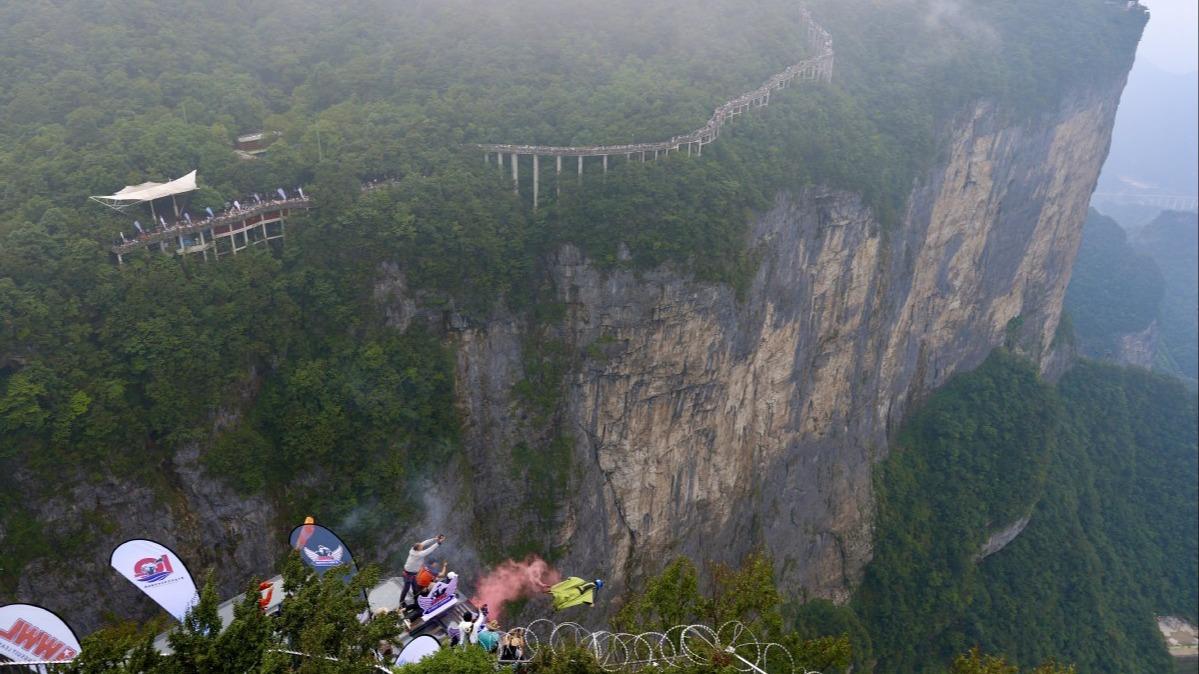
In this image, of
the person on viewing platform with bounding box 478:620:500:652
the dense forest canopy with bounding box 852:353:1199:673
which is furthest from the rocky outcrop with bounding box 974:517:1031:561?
the person on viewing platform with bounding box 478:620:500:652

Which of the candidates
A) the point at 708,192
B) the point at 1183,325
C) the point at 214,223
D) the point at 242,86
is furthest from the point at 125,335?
the point at 1183,325

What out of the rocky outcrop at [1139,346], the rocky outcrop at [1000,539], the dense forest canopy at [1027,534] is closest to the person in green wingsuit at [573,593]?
the dense forest canopy at [1027,534]

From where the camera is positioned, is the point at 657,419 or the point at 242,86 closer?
the point at 657,419

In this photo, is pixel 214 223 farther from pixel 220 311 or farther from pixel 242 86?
pixel 242 86

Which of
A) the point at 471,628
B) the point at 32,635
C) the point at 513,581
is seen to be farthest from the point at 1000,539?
the point at 32,635

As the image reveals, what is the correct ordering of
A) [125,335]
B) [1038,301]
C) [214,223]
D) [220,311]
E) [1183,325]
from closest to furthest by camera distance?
[125,335]
[220,311]
[214,223]
[1038,301]
[1183,325]

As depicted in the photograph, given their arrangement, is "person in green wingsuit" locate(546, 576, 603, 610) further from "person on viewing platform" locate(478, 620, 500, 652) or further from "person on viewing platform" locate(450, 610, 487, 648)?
"person on viewing platform" locate(478, 620, 500, 652)
